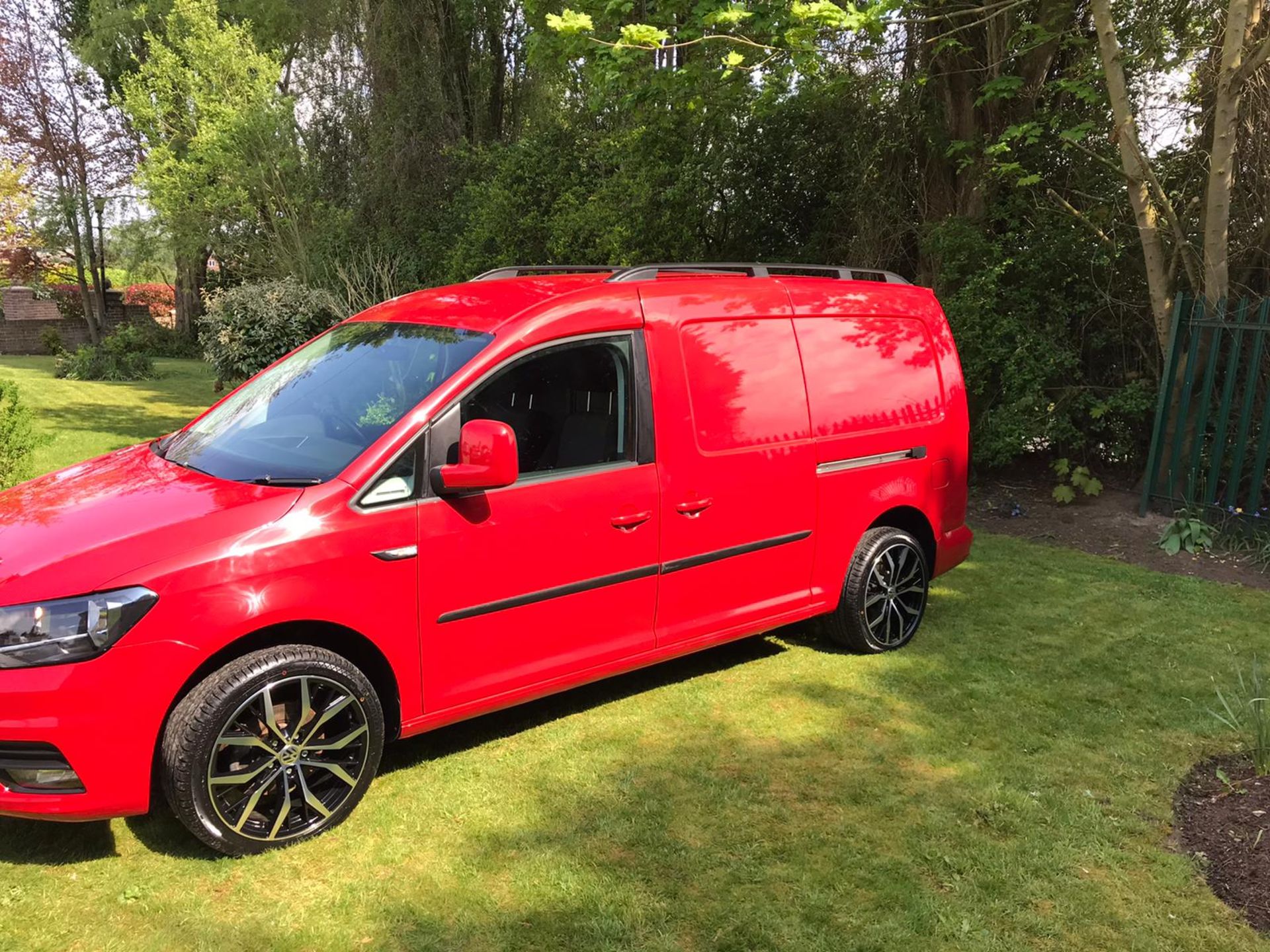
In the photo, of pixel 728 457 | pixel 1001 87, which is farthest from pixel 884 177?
pixel 728 457

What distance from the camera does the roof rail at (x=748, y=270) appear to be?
4492mm

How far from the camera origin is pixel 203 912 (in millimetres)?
3020

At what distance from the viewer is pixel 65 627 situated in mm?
2959

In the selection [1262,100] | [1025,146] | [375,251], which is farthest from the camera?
[375,251]

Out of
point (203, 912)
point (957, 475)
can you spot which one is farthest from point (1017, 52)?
point (203, 912)

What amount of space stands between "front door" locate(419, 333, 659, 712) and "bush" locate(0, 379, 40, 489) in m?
5.77

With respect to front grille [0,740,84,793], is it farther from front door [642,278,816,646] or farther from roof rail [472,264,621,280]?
roof rail [472,264,621,280]

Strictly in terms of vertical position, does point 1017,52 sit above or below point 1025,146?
above

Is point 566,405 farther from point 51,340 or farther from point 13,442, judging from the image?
point 51,340

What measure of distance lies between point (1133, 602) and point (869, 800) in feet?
11.7

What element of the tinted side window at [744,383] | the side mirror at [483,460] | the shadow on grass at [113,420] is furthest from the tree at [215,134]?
the side mirror at [483,460]

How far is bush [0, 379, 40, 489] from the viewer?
7.67 metres

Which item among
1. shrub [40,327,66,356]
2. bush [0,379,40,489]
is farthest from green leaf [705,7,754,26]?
shrub [40,327,66,356]

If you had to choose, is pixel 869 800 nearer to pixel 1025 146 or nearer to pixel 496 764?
pixel 496 764
